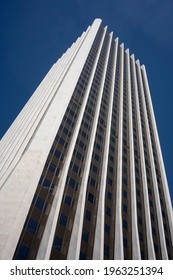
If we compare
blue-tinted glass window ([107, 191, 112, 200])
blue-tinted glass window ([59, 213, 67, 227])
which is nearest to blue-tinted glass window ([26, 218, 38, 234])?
blue-tinted glass window ([59, 213, 67, 227])

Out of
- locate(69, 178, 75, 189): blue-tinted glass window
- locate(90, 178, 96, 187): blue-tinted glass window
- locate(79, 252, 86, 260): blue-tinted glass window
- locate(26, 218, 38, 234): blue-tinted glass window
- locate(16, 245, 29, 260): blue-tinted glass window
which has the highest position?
locate(90, 178, 96, 187): blue-tinted glass window

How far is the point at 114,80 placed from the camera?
263 feet

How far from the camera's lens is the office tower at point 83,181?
30.2 m

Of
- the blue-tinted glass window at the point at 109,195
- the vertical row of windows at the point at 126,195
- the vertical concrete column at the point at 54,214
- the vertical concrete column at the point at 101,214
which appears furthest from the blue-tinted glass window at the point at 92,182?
the vertical row of windows at the point at 126,195

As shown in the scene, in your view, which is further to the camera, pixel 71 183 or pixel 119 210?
pixel 119 210

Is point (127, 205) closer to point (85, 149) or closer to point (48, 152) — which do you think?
point (85, 149)

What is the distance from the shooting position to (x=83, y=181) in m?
40.1

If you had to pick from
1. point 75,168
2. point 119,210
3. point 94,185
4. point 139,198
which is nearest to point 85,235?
point 119,210

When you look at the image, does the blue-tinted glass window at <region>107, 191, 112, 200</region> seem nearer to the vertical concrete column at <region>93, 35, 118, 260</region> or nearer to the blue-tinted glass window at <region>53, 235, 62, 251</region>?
the vertical concrete column at <region>93, 35, 118, 260</region>

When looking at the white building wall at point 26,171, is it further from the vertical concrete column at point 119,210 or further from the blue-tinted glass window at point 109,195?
the vertical concrete column at point 119,210

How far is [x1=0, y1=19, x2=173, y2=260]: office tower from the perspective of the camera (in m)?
30.2

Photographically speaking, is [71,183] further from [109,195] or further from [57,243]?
[57,243]
